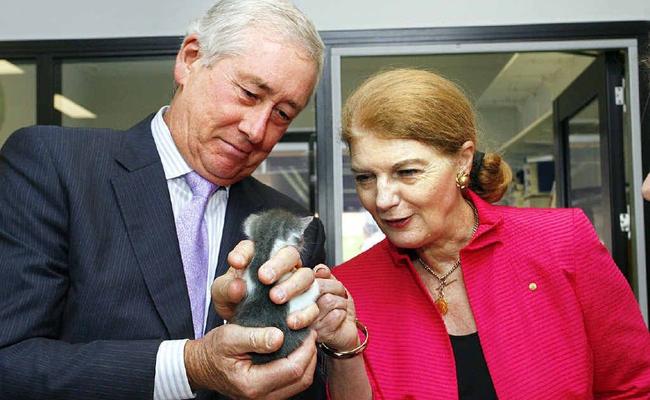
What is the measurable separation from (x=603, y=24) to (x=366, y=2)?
4.26ft

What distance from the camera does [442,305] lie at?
2.00 m

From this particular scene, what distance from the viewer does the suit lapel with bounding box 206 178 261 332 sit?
158cm

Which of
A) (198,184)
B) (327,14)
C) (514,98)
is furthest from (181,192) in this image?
(514,98)

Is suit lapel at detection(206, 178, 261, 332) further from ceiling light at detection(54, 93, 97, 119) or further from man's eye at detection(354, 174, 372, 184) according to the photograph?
ceiling light at detection(54, 93, 97, 119)

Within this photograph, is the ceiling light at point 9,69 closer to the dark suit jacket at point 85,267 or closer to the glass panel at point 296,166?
the glass panel at point 296,166

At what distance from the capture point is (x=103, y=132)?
5.29 ft

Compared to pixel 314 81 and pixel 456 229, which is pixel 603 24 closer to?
pixel 456 229

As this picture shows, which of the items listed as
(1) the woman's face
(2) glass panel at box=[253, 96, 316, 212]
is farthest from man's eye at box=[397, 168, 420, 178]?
(2) glass panel at box=[253, 96, 316, 212]

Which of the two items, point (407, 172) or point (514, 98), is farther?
point (514, 98)

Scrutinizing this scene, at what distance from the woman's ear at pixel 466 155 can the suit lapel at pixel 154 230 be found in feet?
2.75

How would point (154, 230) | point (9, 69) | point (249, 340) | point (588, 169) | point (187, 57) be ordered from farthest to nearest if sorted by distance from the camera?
point (588, 169)
point (9, 69)
point (187, 57)
point (154, 230)
point (249, 340)

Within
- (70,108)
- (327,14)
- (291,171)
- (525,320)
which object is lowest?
(525,320)

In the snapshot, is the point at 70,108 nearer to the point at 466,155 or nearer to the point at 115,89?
the point at 115,89

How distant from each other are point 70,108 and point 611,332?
11.4 ft
